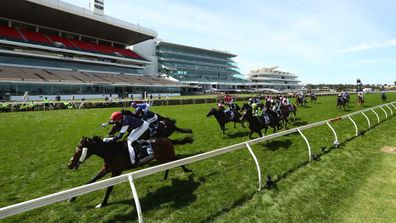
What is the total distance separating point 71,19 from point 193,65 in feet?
132

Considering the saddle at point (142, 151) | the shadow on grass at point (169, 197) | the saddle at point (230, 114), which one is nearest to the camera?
the shadow on grass at point (169, 197)

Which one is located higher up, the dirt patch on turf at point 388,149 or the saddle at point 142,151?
the saddle at point 142,151

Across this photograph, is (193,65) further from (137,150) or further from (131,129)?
(137,150)

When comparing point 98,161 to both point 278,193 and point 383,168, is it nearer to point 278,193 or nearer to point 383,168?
point 278,193

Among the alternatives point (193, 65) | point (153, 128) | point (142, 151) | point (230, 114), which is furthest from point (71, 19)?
point (142, 151)

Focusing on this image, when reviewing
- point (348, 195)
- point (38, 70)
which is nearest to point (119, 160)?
point (348, 195)

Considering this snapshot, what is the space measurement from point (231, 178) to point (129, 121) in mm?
2568

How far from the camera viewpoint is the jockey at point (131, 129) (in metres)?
5.19

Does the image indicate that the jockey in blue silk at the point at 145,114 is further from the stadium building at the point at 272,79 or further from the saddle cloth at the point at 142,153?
the stadium building at the point at 272,79

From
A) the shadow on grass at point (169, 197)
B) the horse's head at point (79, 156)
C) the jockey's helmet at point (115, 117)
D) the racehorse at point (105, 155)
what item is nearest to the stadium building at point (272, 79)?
the shadow on grass at point (169, 197)

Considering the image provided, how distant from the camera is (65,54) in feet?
162

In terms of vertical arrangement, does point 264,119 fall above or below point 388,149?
above

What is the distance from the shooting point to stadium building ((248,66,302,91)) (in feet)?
339

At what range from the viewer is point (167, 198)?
4879mm
